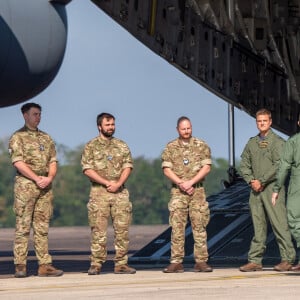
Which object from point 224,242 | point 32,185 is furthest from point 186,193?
point 224,242

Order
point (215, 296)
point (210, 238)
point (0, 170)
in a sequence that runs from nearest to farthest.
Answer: point (215, 296) → point (210, 238) → point (0, 170)

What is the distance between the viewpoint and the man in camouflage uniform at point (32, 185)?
53.3 feet

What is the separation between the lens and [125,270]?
16.8 metres

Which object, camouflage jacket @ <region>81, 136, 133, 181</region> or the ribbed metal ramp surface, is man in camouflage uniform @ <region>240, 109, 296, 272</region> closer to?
the ribbed metal ramp surface

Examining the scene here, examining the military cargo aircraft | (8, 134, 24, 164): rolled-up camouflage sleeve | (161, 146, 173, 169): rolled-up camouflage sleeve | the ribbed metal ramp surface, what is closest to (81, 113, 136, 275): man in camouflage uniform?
(161, 146, 173, 169): rolled-up camouflage sleeve

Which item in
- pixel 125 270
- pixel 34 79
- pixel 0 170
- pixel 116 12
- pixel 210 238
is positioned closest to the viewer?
pixel 34 79

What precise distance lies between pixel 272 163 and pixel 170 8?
451 cm

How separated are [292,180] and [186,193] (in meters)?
1.38

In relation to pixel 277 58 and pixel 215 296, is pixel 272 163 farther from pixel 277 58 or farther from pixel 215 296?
pixel 277 58

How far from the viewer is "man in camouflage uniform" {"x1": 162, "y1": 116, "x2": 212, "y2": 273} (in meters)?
17.0

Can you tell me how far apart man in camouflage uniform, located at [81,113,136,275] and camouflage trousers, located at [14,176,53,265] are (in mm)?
584

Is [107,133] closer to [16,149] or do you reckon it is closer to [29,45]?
[16,149]

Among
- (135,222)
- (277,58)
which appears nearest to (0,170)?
(135,222)

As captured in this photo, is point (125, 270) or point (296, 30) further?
point (296, 30)
